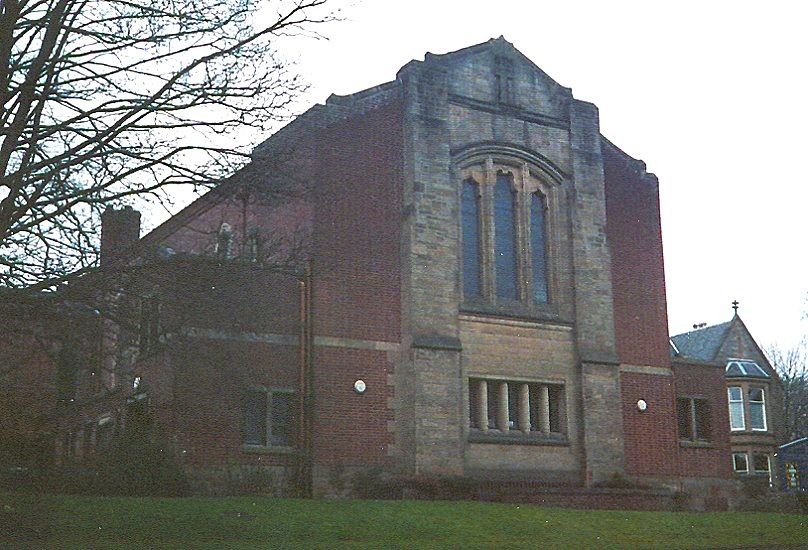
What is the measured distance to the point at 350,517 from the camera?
58.6 ft

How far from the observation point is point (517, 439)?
1073 inches

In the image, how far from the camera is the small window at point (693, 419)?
31.1m

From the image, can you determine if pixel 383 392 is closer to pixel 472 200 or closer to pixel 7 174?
pixel 472 200

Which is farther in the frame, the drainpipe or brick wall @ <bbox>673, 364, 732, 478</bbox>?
brick wall @ <bbox>673, 364, 732, 478</bbox>

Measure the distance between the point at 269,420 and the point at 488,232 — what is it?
316 inches

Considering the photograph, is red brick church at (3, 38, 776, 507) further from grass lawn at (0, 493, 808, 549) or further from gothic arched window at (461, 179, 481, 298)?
grass lawn at (0, 493, 808, 549)

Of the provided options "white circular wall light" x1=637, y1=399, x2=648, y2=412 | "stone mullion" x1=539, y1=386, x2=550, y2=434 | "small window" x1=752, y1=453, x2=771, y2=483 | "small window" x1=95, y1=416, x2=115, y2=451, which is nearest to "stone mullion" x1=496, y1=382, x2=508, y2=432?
"stone mullion" x1=539, y1=386, x2=550, y2=434

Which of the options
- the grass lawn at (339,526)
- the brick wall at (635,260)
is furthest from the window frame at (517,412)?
the grass lawn at (339,526)

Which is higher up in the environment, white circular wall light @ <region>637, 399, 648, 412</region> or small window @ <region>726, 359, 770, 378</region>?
small window @ <region>726, 359, 770, 378</region>

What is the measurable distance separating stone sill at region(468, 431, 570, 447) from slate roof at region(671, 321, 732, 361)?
29423 millimetres

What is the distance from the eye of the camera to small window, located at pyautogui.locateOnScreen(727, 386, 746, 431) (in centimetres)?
5250

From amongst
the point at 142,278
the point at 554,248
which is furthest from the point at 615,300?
the point at 142,278

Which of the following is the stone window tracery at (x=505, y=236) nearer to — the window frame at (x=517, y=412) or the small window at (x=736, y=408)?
the window frame at (x=517, y=412)

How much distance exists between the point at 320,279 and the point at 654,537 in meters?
10.9
